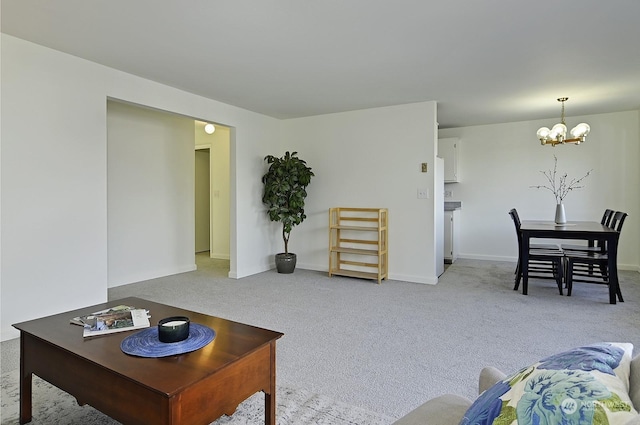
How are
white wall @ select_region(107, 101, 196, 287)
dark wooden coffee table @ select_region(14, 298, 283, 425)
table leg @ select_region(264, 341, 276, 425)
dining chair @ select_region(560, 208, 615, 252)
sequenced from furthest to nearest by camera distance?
white wall @ select_region(107, 101, 196, 287) → dining chair @ select_region(560, 208, 615, 252) → table leg @ select_region(264, 341, 276, 425) → dark wooden coffee table @ select_region(14, 298, 283, 425)

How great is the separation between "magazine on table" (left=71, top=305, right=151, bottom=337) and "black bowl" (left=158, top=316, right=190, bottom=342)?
→ 0.81 ft

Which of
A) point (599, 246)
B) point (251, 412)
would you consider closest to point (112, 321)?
point (251, 412)

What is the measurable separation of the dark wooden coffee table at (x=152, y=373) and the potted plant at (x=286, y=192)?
3510 millimetres

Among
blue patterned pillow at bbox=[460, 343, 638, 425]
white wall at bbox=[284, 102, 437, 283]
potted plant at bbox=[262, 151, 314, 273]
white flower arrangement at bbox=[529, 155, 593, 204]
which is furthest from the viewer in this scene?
white flower arrangement at bbox=[529, 155, 593, 204]

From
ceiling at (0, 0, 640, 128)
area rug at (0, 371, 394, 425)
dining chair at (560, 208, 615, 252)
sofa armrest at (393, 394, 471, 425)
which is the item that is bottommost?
area rug at (0, 371, 394, 425)

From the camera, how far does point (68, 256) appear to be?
321cm

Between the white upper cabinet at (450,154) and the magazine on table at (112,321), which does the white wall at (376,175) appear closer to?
the white upper cabinet at (450,154)

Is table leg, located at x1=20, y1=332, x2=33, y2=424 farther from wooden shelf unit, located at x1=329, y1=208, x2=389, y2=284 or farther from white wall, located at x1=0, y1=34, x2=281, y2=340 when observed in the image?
wooden shelf unit, located at x1=329, y1=208, x2=389, y2=284

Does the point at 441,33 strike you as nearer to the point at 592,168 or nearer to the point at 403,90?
the point at 403,90

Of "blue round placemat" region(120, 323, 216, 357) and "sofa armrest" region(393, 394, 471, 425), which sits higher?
"blue round placemat" region(120, 323, 216, 357)

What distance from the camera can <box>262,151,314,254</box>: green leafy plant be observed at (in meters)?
5.25

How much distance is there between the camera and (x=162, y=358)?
54.7 inches

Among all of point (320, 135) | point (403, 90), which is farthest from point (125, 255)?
point (403, 90)

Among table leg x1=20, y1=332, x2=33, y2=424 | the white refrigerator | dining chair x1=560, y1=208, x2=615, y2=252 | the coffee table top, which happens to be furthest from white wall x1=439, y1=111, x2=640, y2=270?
table leg x1=20, y1=332, x2=33, y2=424
